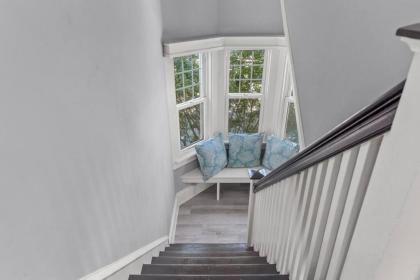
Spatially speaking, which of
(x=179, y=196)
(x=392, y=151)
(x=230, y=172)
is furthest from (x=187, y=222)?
(x=392, y=151)

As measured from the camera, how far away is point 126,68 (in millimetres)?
1961

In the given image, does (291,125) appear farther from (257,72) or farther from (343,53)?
(343,53)

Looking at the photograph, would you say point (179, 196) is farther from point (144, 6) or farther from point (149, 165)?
point (144, 6)

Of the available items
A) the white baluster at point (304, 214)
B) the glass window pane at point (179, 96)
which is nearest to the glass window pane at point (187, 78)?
the glass window pane at point (179, 96)

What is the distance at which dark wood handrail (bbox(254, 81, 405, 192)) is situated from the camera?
2.23 ft

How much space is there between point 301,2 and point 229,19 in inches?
92.1

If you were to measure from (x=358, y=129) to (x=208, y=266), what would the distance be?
1.76m

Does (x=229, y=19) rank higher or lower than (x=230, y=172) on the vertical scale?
higher

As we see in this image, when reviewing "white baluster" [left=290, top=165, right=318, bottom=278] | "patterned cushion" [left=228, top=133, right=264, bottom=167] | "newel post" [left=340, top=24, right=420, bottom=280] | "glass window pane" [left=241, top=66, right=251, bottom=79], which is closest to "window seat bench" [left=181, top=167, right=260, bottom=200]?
"patterned cushion" [left=228, top=133, right=264, bottom=167]

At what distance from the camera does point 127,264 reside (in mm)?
1885

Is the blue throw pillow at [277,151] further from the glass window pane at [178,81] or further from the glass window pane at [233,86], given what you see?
the glass window pane at [178,81]

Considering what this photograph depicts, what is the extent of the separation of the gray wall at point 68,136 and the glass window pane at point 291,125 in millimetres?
2754

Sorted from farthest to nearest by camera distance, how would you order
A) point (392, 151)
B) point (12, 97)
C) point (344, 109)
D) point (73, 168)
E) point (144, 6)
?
point (144, 6) < point (344, 109) < point (73, 168) < point (12, 97) < point (392, 151)

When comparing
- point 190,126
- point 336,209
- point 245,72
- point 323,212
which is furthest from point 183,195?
point 336,209
